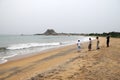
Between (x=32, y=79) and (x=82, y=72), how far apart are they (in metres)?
2.17

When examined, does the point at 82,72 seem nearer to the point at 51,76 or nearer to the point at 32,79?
the point at 51,76

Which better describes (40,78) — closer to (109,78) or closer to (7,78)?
(7,78)

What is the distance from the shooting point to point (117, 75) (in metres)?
7.86

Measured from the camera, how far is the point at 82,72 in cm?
845

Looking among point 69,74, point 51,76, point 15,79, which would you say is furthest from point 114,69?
point 15,79

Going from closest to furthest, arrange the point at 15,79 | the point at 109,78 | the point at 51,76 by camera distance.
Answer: the point at 109,78 < the point at 51,76 < the point at 15,79

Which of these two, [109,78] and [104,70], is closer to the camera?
[109,78]

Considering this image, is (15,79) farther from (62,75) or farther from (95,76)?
(95,76)

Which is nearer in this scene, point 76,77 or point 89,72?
point 76,77

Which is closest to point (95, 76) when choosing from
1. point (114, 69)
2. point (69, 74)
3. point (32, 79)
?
point (69, 74)

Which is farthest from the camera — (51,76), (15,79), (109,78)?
(15,79)

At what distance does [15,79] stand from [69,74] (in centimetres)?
242

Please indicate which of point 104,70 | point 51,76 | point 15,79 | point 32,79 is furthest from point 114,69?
point 15,79

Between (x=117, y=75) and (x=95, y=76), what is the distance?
0.93 metres
